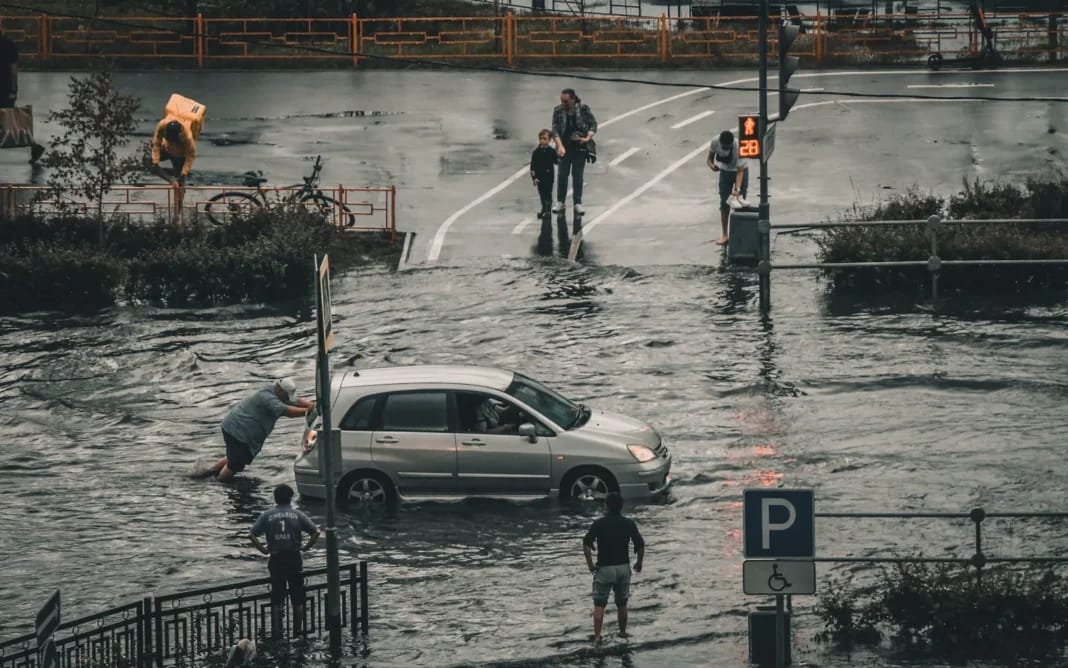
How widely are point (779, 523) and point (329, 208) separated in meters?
18.9

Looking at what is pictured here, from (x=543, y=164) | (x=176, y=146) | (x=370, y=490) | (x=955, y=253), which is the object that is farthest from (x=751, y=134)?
(x=176, y=146)

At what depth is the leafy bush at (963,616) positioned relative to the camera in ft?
54.2

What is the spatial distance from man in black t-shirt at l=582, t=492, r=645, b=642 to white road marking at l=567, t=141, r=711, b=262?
14534 mm

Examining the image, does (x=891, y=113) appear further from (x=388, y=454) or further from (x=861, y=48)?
(x=388, y=454)

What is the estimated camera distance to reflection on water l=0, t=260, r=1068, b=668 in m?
18.1

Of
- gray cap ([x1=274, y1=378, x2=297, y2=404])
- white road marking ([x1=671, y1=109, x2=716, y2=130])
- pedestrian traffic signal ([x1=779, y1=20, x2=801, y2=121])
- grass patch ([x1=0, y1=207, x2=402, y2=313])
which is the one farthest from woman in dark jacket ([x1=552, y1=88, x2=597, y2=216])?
gray cap ([x1=274, y1=378, x2=297, y2=404])

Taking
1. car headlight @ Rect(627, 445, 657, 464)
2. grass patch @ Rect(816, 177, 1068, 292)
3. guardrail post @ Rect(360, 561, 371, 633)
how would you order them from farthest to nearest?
grass patch @ Rect(816, 177, 1068, 292) < car headlight @ Rect(627, 445, 657, 464) < guardrail post @ Rect(360, 561, 371, 633)

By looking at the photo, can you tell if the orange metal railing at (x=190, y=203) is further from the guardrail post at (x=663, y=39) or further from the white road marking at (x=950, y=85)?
the white road marking at (x=950, y=85)

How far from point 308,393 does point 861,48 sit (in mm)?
24618

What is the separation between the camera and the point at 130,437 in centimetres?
2381

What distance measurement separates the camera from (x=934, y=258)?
2781cm

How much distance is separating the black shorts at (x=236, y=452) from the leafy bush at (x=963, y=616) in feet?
24.8

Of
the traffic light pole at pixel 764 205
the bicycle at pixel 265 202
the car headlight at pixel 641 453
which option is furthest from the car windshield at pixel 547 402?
the bicycle at pixel 265 202

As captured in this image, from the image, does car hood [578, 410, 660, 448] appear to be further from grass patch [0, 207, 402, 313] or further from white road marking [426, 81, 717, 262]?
white road marking [426, 81, 717, 262]
